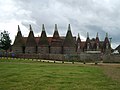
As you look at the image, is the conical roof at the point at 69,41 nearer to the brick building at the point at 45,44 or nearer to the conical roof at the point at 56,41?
the brick building at the point at 45,44

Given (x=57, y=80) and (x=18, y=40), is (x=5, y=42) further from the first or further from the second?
(x=57, y=80)

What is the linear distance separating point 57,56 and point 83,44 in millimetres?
25304

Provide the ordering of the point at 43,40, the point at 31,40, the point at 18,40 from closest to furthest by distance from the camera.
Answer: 1. the point at 43,40
2. the point at 31,40
3. the point at 18,40

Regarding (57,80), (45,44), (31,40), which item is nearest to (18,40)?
(31,40)

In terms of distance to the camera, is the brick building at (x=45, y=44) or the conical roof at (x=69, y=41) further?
the brick building at (x=45, y=44)

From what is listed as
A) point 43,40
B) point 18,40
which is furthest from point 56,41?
point 18,40

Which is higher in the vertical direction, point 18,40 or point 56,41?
point 18,40

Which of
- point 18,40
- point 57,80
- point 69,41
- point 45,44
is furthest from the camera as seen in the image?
point 18,40

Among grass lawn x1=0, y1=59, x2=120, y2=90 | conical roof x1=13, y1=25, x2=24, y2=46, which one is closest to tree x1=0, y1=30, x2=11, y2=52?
conical roof x1=13, y1=25, x2=24, y2=46

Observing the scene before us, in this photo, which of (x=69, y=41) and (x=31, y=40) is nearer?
(x=69, y=41)

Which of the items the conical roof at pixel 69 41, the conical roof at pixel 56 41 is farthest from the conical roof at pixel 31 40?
the conical roof at pixel 69 41

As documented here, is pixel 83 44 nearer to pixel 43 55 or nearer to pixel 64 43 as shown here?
pixel 64 43

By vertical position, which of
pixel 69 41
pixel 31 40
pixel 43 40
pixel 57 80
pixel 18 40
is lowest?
pixel 57 80

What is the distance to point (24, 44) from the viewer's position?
7231 cm
